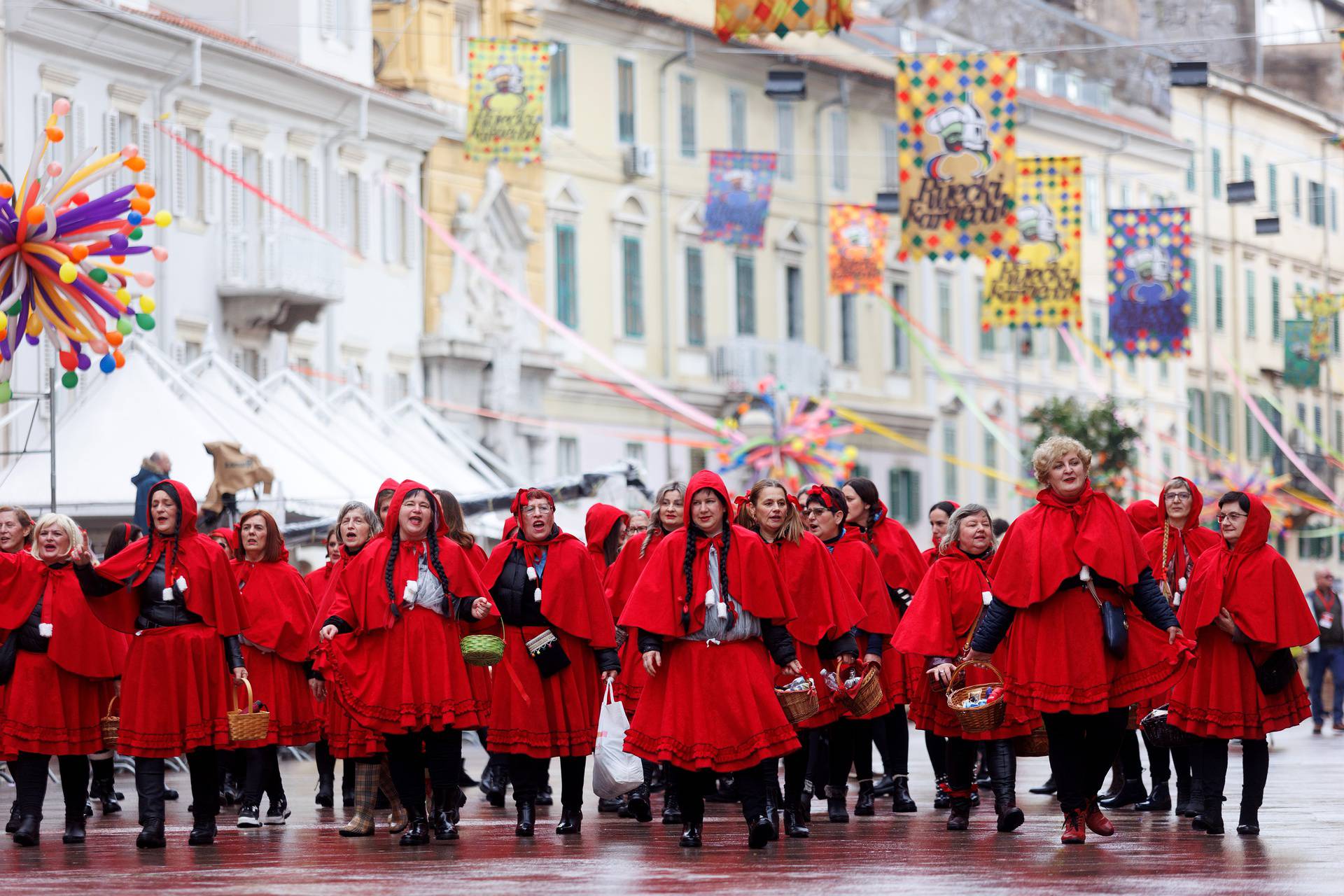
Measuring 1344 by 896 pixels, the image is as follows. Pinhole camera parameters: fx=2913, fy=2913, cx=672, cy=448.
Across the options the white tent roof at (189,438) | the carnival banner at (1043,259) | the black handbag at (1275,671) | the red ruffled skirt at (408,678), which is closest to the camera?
the red ruffled skirt at (408,678)

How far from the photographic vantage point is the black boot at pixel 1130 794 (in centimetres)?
→ 1688

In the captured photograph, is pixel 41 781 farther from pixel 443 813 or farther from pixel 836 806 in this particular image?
pixel 836 806

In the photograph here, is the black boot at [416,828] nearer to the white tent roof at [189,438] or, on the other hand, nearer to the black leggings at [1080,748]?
the black leggings at [1080,748]

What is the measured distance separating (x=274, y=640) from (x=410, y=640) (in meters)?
3.12

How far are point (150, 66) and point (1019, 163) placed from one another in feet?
34.1

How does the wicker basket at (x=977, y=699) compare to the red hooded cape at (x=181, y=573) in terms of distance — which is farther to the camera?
the red hooded cape at (x=181, y=573)

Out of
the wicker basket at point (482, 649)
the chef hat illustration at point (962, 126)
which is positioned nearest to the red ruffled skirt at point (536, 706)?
the wicker basket at point (482, 649)

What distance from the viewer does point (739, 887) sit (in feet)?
38.2

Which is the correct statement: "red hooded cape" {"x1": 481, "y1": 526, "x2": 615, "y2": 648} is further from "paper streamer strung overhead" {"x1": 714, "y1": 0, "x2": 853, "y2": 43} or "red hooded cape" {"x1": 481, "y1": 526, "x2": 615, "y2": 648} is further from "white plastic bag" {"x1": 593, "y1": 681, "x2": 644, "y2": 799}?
"paper streamer strung overhead" {"x1": 714, "y1": 0, "x2": 853, "y2": 43}

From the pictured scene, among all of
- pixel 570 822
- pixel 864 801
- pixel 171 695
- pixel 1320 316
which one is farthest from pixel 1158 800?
pixel 1320 316

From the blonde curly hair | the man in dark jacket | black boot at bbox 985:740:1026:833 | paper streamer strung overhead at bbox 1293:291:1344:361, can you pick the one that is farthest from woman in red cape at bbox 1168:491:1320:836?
paper streamer strung overhead at bbox 1293:291:1344:361

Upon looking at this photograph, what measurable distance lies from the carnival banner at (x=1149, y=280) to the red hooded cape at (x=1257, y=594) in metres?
22.2

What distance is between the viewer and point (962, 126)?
1145 inches

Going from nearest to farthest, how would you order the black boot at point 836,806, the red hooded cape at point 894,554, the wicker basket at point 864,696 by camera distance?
the wicker basket at point 864,696, the black boot at point 836,806, the red hooded cape at point 894,554
